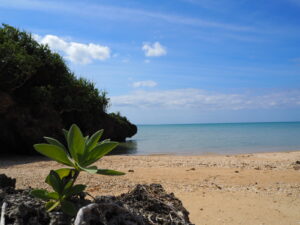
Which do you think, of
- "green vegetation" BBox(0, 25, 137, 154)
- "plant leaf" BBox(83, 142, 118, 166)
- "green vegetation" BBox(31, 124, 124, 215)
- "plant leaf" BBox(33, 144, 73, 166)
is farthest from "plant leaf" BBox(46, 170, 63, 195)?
"green vegetation" BBox(0, 25, 137, 154)

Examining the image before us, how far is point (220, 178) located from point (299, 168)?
11.5 feet

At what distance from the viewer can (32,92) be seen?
1484cm

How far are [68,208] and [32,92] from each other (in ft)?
46.0

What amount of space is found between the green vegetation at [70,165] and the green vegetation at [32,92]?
1245cm

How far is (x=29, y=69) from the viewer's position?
13719mm

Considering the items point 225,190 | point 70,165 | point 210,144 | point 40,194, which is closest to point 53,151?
point 70,165

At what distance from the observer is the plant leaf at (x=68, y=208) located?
1.84 metres

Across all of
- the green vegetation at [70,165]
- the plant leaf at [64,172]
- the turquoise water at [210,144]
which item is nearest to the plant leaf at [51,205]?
the green vegetation at [70,165]

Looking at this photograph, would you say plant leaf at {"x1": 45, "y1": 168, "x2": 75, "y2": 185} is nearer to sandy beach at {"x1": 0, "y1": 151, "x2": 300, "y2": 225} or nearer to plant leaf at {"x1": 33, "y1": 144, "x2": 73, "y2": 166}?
plant leaf at {"x1": 33, "y1": 144, "x2": 73, "y2": 166}

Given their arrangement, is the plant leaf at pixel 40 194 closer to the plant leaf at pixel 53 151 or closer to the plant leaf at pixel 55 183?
the plant leaf at pixel 55 183

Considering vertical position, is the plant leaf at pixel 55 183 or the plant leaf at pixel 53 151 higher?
the plant leaf at pixel 53 151

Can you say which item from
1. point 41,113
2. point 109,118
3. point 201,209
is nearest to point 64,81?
point 41,113

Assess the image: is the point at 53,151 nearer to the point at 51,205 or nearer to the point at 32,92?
the point at 51,205

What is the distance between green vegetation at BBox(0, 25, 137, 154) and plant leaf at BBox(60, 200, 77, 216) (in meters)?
12.7
